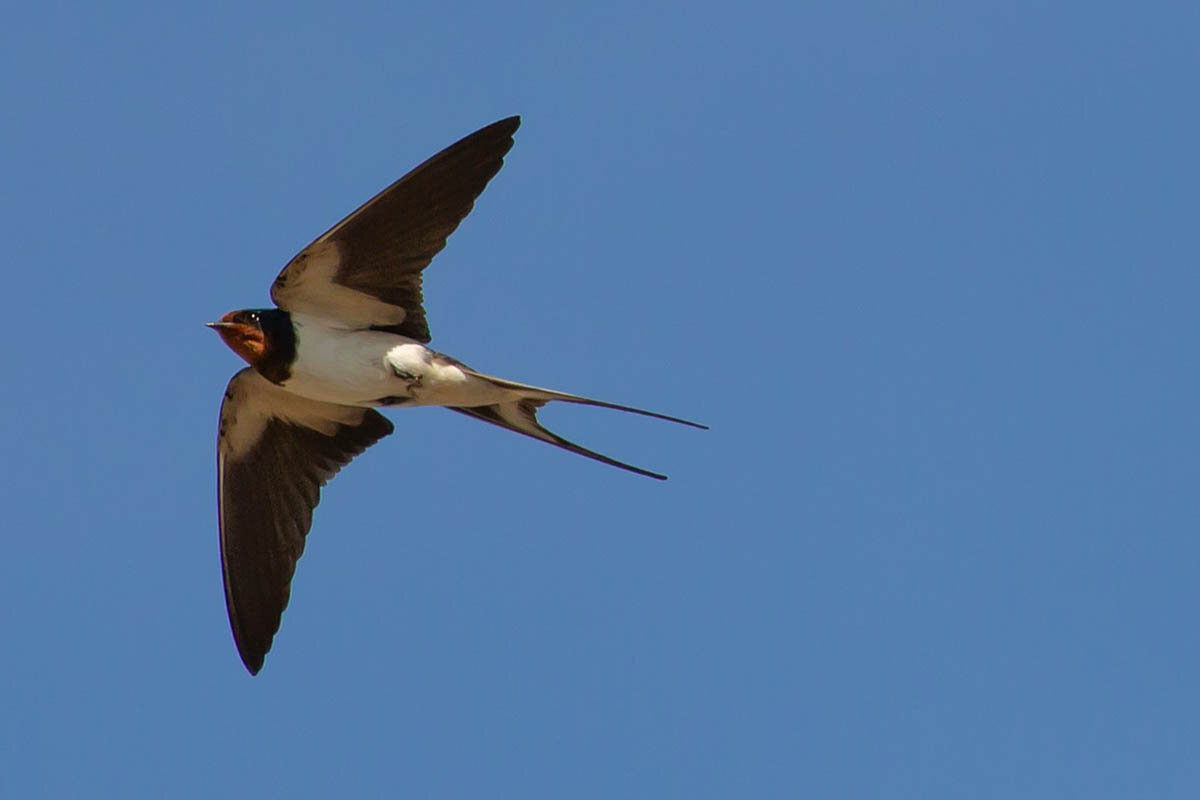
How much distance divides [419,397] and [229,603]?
111cm

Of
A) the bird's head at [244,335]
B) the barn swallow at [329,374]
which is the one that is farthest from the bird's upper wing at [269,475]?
the bird's head at [244,335]

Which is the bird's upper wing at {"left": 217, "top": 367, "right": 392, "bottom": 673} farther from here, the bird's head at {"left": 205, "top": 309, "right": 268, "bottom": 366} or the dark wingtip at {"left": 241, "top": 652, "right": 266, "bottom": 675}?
the bird's head at {"left": 205, "top": 309, "right": 268, "bottom": 366}

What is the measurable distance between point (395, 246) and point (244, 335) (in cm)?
57

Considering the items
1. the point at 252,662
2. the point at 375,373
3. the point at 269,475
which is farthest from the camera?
the point at 269,475

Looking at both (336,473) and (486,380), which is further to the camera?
(336,473)

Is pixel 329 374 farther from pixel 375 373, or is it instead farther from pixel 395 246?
pixel 395 246

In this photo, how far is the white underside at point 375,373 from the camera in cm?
625

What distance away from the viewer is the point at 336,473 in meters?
6.97

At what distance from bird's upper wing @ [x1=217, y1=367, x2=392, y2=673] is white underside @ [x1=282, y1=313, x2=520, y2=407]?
500 millimetres

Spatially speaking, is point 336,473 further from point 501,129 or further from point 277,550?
point 501,129

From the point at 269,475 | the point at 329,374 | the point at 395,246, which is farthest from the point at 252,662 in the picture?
the point at 395,246

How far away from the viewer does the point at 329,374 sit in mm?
6273

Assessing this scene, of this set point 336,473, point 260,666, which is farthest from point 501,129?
point 260,666

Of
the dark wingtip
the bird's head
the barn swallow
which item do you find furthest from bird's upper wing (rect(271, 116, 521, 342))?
the dark wingtip
